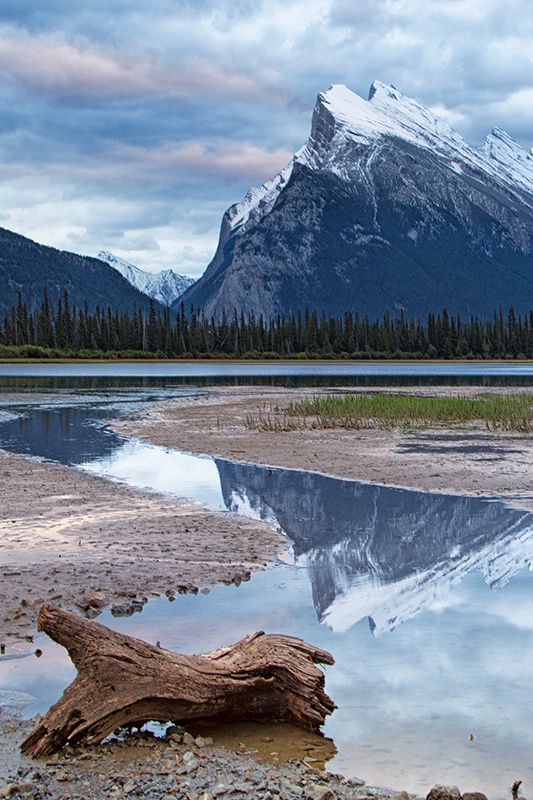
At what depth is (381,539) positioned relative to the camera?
1559 centimetres

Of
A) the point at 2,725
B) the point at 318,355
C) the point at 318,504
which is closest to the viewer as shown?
the point at 2,725

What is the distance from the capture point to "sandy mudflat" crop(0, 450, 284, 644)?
11.4m

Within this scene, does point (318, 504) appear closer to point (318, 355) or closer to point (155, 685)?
point (155, 685)

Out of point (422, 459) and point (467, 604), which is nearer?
point (467, 604)

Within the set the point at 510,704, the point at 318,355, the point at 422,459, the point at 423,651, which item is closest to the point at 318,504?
the point at 422,459

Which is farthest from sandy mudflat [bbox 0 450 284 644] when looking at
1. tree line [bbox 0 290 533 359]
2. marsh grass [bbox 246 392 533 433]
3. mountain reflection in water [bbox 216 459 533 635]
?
tree line [bbox 0 290 533 359]

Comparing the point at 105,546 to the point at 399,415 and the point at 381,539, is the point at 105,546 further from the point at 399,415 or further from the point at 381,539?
the point at 399,415

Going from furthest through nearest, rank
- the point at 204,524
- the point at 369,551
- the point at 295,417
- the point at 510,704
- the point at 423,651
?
the point at 295,417 < the point at 204,524 < the point at 369,551 < the point at 423,651 < the point at 510,704

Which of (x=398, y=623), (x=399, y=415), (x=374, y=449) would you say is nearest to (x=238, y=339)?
(x=399, y=415)

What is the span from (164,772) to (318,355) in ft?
597

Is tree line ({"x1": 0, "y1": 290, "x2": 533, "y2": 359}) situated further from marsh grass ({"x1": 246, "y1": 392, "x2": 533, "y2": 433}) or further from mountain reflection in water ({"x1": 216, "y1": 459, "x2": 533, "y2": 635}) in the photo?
mountain reflection in water ({"x1": 216, "y1": 459, "x2": 533, "y2": 635})

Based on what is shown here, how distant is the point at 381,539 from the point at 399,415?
74.4 ft

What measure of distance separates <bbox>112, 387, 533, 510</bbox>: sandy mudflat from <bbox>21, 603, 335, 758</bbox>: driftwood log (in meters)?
11.8

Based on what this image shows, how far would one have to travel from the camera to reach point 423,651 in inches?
369
